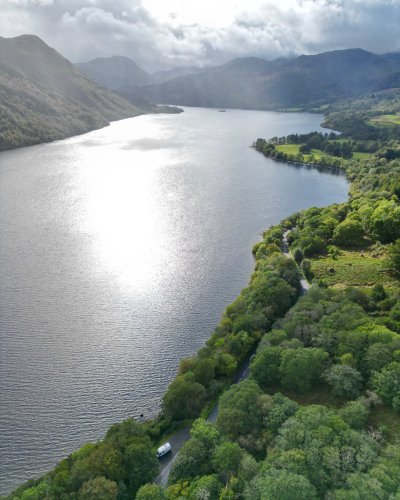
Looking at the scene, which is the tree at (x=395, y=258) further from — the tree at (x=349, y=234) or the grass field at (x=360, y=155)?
the grass field at (x=360, y=155)

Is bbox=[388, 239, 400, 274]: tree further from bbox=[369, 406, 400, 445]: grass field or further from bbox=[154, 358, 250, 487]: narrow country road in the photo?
bbox=[154, 358, 250, 487]: narrow country road

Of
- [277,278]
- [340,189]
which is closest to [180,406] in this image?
[277,278]

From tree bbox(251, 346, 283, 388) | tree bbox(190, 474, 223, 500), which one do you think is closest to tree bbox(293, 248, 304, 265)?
tree bbox(251, 346, 283, 388)

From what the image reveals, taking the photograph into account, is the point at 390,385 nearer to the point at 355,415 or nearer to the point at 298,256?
the point at 355,415

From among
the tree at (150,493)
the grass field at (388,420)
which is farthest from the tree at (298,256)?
the tree at (150,493)

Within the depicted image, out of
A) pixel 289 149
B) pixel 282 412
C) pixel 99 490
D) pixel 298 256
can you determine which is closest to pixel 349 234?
pixel 298 256
